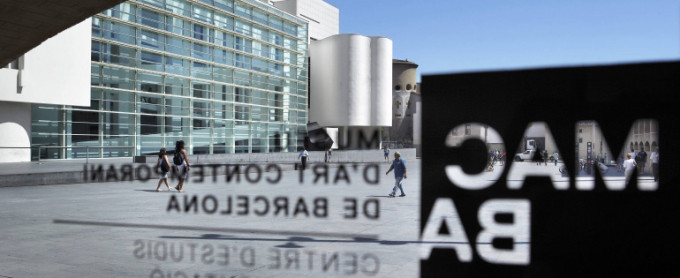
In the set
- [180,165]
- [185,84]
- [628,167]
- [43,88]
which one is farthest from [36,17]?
[185,84]

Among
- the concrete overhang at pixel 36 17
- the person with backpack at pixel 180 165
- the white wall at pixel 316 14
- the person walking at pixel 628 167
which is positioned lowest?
the person with backpack at pixel 180 165

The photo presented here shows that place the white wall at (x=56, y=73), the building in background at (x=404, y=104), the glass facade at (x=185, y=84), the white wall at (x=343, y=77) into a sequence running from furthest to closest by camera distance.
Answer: the building in background at (x=404, y=104)
the white wall at (x=343, y=77)
the glass facade at (x=185, y=84)
the white wall at (x=56, y=73)

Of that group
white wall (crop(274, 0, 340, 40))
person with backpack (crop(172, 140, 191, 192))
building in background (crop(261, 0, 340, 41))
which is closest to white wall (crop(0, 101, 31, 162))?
person with backpack (crop(172, 140, 191, 192))

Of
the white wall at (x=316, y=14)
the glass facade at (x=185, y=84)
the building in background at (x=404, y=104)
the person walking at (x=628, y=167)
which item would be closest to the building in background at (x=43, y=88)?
the glass facade at (x=185, y=84)

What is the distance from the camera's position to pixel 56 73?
29.1m

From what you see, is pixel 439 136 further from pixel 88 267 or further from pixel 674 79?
pixel 88 267

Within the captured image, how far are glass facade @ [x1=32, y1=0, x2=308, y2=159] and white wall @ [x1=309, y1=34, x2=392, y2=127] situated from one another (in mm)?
7559

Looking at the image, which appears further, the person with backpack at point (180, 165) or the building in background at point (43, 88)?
the building in background at point (43, 88)

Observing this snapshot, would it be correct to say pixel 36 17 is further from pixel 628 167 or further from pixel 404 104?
pixel 404 104

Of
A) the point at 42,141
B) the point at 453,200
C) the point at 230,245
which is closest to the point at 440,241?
the point at 230,245

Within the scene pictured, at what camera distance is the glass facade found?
32281 mm

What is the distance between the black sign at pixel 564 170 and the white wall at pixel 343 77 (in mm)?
52763

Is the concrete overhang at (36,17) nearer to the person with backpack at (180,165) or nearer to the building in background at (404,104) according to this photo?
the person with backpack at (180,165)

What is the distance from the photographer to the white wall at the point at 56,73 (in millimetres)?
27172
